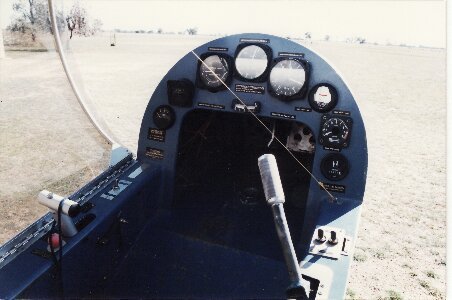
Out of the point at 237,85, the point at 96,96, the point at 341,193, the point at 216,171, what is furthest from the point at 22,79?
the point at 341,193

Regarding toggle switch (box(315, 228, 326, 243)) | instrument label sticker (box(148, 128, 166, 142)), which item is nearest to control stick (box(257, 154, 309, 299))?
toggle switch (box(315, 228, 326, 243))

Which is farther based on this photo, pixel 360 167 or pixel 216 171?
pixel 216 171

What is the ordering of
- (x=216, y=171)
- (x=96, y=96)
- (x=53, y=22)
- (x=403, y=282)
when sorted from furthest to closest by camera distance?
(x=96, y=96), (x=216, y=171), (x=403, y=282), (x=53, y=22)

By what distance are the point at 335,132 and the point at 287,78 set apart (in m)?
0.52

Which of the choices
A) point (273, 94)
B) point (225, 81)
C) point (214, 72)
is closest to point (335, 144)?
point (273, 94)

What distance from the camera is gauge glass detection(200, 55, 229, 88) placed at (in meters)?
2.73

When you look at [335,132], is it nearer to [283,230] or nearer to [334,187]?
[334,187]

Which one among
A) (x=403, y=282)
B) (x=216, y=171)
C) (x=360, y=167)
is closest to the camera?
(x=360, y=167)

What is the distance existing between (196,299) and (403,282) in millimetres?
1674

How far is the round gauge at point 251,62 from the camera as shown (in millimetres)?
2652

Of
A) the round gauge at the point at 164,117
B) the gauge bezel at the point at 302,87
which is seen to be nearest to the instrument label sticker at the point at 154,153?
the round gauge at the point at 164,117

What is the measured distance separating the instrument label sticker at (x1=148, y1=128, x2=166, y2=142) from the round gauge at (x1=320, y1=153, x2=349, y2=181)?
1.32 meters

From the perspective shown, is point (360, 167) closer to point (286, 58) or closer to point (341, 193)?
point (341, 193)

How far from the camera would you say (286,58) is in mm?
2553
